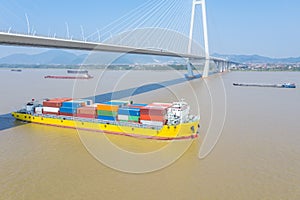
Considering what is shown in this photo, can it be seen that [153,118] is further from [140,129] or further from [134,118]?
[134,118]

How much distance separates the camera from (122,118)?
23.5 ft

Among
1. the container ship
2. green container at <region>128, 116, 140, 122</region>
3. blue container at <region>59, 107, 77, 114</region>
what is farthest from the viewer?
blue container at <region>59, 107, 77, 114</region>

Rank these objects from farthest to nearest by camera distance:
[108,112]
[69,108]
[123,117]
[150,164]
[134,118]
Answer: [69,108] → [108,112] → [123,117] → [134,118] → [150,164]

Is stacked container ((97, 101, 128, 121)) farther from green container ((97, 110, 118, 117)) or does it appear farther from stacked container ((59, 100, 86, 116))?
stacked container ((59, 100, 86, 116))

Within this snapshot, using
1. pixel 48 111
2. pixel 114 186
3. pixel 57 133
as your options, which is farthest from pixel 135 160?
pixel 48 111

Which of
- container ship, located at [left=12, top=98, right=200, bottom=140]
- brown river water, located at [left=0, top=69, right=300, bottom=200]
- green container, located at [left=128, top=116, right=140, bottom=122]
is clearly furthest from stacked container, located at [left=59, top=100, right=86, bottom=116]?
green container, located at [left=128, top=116, right=140, bottom=122]

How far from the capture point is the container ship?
6.50m

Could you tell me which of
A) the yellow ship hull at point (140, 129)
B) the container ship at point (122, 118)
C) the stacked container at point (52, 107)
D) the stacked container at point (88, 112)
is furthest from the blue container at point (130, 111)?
the stacked container at point (52, 107)

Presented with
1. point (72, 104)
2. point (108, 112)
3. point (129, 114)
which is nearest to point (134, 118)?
point (129, 114)

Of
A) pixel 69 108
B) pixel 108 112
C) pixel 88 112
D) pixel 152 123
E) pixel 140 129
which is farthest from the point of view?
pixel 69 108

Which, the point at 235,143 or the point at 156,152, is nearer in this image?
the point at 156,152

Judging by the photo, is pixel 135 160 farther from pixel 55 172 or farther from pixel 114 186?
pixel 55 172

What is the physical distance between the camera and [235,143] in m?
6.20

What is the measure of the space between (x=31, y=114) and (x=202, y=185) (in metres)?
6.21
